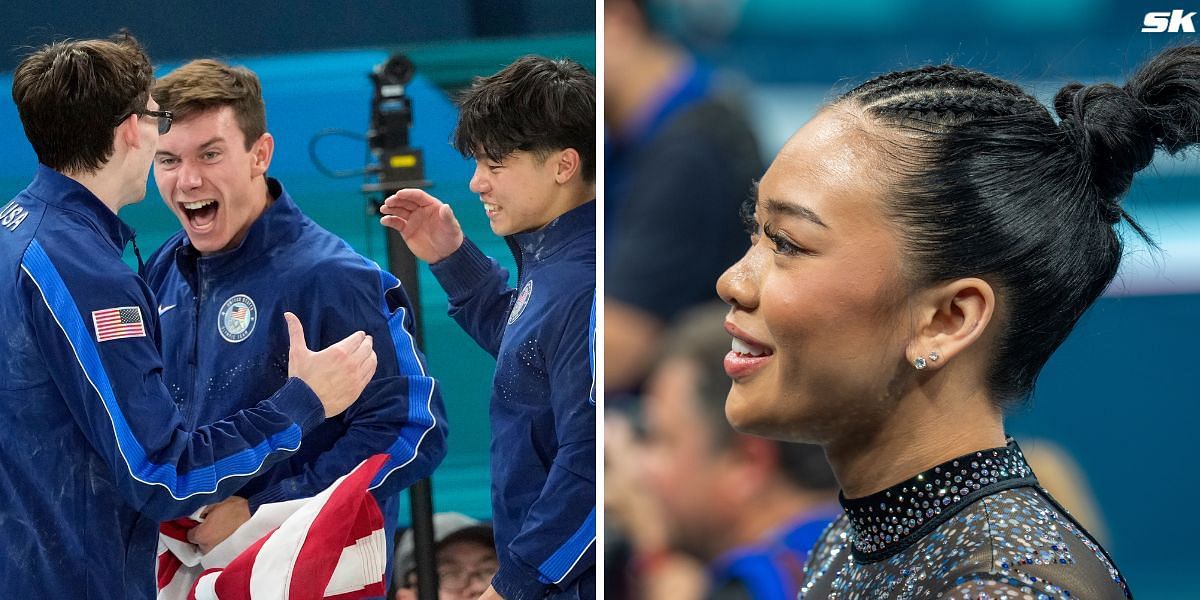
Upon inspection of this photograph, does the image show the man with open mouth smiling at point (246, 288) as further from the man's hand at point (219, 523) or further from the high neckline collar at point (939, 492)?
the high neckline collar at point (939, 492)

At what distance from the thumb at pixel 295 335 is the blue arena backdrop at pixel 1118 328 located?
2.88 ft

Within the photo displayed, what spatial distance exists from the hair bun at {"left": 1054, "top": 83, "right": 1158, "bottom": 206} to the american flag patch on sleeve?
142 centimetres

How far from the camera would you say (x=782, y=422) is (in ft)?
4.33

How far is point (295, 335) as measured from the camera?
6.98 ft

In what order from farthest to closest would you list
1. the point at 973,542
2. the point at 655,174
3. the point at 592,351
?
1. the point at 655,174
2. the point at 592,351
3. the point at 973,542

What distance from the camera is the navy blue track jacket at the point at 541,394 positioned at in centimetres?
217

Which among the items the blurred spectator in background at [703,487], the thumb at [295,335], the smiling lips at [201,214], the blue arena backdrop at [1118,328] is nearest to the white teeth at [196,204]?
the smiling lips at [201,214]

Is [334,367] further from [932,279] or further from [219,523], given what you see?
[932,279]

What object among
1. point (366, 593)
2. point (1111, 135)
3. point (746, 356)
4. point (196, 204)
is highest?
point (1111, 135)

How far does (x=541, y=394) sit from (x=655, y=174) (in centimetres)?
44

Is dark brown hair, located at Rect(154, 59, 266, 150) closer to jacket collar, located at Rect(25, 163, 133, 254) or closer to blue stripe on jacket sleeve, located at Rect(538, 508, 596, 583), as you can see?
jacket collar, located at Rect(25, 163, 133, 254)

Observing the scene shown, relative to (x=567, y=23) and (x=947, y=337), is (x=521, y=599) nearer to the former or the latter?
(x=567, y=23)

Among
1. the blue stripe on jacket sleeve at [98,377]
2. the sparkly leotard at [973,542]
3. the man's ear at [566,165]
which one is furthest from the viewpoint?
the man's ear at [566,165]

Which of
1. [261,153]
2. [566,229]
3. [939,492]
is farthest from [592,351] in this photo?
[939,492]
